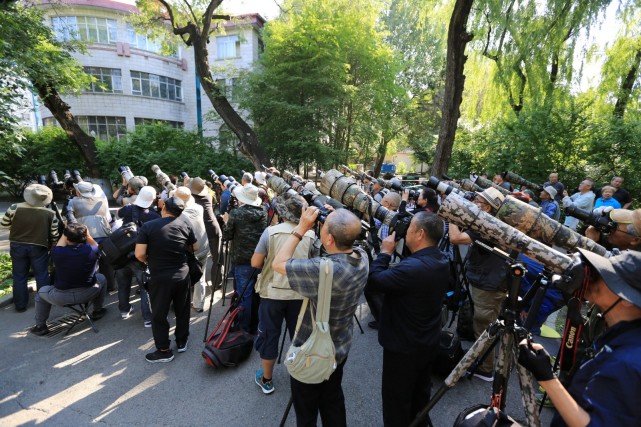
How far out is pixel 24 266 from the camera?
193 inches

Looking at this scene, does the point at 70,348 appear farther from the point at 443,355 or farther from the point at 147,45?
the point at 147,45

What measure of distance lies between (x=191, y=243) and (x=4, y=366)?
251 centimetres

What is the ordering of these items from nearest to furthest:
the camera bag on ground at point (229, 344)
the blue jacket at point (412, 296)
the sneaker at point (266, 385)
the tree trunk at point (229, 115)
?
the blue jacket at point (412, 296), the sneaker at point (266, 385), the camera bag on ground at point (229, 344), the tree trunk at point (229, 115)

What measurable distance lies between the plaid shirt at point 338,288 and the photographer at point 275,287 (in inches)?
34.8

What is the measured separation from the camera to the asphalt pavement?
118 inches

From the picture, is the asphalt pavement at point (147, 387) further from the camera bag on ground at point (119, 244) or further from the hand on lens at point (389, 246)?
the hand on lens at point (389, 246)

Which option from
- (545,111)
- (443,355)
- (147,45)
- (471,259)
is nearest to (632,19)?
(545,111)

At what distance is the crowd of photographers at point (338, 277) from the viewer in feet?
4.51

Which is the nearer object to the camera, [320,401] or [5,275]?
[320,401]

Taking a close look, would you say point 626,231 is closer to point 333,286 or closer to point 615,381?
point 615,381

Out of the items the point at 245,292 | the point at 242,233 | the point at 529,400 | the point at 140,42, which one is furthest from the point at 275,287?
the point at 140,42

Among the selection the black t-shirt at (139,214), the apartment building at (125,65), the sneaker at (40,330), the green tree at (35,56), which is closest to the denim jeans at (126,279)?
the black t-shirt at (139,214)

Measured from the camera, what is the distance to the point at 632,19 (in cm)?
1093

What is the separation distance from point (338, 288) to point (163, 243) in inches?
94.2
